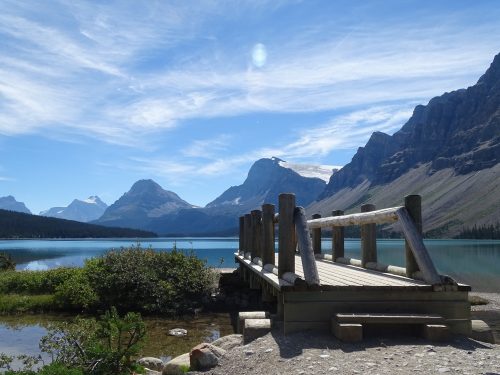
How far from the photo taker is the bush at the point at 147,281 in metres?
23.5

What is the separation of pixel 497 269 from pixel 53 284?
50.5 m

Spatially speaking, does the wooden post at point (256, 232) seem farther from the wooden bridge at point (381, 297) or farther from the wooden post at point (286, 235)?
the wooden bridge at point (381, 297)

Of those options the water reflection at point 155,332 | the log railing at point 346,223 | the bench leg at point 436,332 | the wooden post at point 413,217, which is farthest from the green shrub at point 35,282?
the bench leg at point 436,332

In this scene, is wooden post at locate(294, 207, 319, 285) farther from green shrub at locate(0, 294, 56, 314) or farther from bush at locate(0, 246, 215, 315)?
green shrub at locate(0, 294, 56, 314)

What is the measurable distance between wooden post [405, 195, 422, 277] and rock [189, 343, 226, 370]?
4.39 metres

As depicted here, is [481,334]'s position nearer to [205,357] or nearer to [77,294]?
[205,357]

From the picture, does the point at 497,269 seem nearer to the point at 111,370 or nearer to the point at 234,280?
the point at 234,280

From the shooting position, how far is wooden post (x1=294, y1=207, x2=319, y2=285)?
9.71m

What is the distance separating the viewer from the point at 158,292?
23594 mm

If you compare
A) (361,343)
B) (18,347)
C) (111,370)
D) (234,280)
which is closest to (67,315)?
(18,347)

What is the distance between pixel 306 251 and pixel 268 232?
3.44m

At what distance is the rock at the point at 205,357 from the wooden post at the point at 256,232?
689cm

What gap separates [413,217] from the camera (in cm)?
1071

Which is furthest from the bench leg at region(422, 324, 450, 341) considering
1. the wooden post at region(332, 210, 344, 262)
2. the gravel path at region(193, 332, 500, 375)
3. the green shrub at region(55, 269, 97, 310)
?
the green shrub at region(55, 269, 97, 310)
